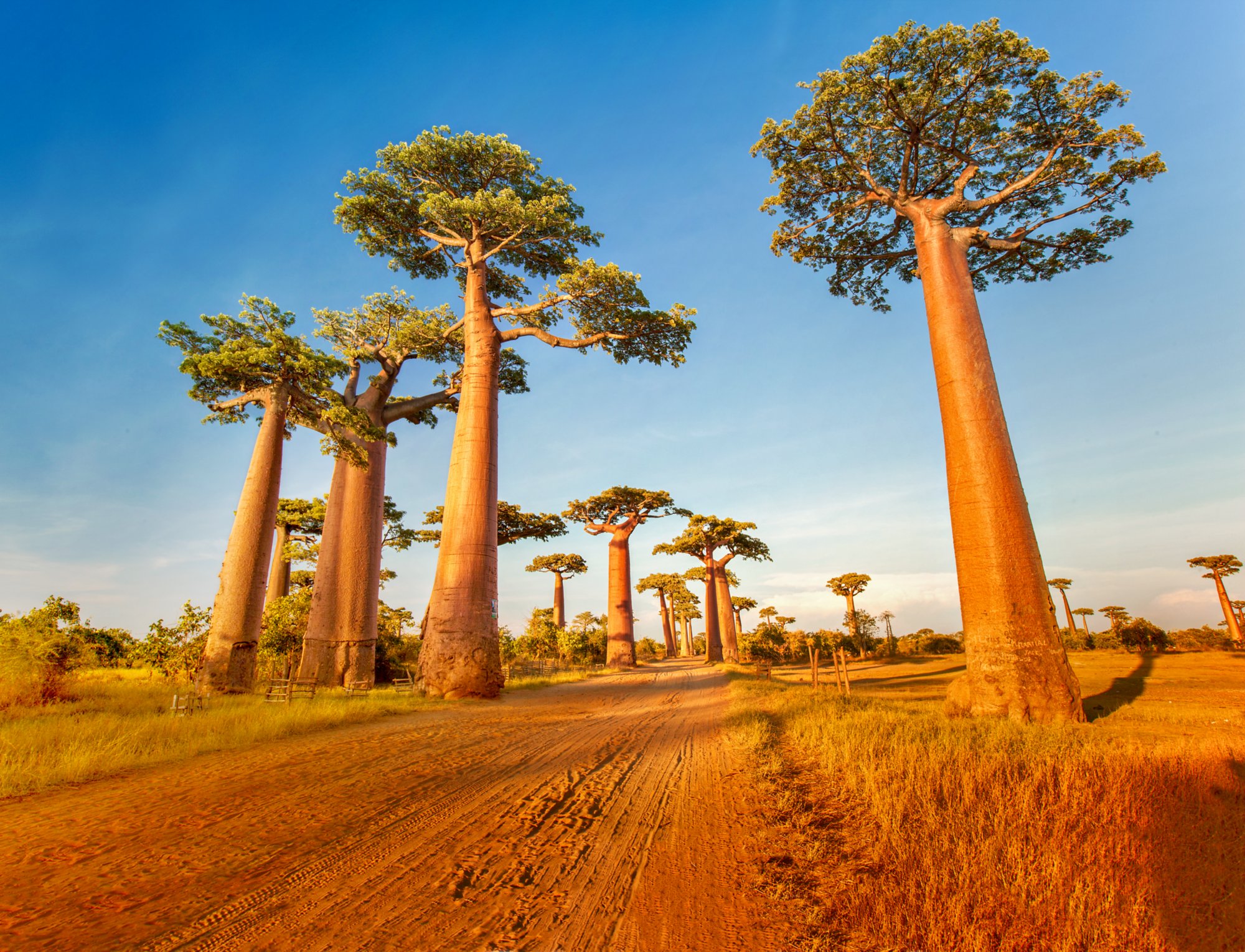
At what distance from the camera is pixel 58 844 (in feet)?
10.6

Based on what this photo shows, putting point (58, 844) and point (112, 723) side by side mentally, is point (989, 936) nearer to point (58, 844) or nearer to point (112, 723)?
point (58, 844)

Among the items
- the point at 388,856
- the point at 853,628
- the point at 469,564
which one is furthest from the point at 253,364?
the point at 853,628

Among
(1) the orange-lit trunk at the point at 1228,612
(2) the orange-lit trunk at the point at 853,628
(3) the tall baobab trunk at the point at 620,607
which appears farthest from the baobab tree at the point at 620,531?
(1) the orange-lit trunk at the point at 1228,612

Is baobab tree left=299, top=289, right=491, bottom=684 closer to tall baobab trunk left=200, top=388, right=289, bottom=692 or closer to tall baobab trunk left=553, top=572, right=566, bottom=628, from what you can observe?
tall baobab trunk left=200, top=388, right=289, bottom=692

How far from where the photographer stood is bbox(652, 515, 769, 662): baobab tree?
119 feet

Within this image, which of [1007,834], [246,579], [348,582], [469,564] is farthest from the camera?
[348,582]

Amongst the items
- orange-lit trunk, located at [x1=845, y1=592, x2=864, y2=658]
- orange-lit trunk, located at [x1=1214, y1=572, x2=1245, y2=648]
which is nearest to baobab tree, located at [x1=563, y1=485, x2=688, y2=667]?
orange-lit trunk, located at [x1=845, y1=592, x2=864, y2=658]

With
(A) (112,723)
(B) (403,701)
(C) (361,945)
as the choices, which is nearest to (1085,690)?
(C) (361,945)

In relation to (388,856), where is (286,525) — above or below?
above

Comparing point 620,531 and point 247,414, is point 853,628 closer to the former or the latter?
point 620,531

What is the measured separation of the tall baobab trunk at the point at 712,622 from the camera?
117 feet

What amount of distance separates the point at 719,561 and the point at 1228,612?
3480 centimetres

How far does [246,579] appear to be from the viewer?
12.9 meters

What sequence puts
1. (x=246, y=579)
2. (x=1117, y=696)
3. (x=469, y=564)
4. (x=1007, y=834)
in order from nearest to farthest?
1. (x=1007, y=834)
2. (x=1117, y=696)
3. (x=246, y=579)
4. (x=469, y=564)
